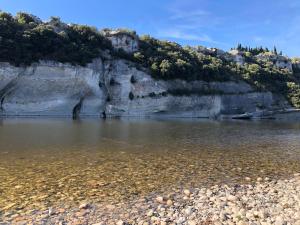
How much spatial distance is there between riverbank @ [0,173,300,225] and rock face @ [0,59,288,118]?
53311 millimetres

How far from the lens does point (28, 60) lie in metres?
61.4

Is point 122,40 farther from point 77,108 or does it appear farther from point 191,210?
point 191,210

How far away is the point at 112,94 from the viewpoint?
71438 mm

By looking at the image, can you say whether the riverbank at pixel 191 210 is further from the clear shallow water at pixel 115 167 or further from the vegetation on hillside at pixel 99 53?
the vegetation on hillside at pixel 99 53

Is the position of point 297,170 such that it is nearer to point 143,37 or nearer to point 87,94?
point 87,94

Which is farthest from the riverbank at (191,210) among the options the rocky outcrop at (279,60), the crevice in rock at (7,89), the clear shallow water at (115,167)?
the rocky outcrop at (279,60)

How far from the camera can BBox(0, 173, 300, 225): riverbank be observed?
9.17 metres

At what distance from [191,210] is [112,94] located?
62.4 meters

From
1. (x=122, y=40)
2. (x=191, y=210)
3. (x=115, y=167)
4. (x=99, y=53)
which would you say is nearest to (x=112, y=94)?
(x=99, y=53)

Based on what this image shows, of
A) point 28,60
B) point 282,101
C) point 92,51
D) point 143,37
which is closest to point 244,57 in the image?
point 282,101

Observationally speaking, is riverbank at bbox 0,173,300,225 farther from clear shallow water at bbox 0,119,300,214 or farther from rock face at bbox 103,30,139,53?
rock face at bbox 103,30,139,53

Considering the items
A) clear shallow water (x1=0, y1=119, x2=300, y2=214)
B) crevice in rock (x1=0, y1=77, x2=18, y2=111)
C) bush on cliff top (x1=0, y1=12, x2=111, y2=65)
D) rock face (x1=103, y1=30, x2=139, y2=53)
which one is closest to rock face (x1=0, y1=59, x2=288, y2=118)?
crevice in rock (x1=0, y1=77, x2=18, y2=111)

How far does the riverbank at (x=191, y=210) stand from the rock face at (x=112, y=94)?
53.3 metres

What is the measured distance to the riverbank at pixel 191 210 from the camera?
9172mm
